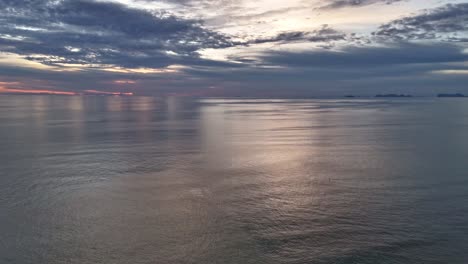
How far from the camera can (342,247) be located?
11820mm

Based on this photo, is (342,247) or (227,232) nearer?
(342,247)

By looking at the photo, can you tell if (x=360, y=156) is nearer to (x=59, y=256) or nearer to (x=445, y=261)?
(x=445, y=261)

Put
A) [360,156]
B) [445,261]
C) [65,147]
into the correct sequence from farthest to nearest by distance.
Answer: [65,147]
[360,156]
[445,261]

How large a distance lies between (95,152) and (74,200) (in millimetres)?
12742

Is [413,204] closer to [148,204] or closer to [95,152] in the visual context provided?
[148,204]

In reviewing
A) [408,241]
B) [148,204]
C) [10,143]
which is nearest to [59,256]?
[148,204]

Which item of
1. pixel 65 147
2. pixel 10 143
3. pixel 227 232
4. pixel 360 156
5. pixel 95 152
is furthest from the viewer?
pixel 10 143

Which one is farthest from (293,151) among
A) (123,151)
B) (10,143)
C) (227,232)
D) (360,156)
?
(10,143)

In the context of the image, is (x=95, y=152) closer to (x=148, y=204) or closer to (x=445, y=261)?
(x=148, y=204)

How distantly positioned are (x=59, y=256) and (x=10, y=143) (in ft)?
89.2

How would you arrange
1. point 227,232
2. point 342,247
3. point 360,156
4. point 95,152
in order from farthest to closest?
1. point 95,152
2. point 360,156
3. point 227,232
4. point 342,247

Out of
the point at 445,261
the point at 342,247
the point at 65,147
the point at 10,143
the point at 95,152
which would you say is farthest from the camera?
the point at 10,143

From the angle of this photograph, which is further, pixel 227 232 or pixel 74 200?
pixel 74 200

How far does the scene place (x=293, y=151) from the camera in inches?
1161
